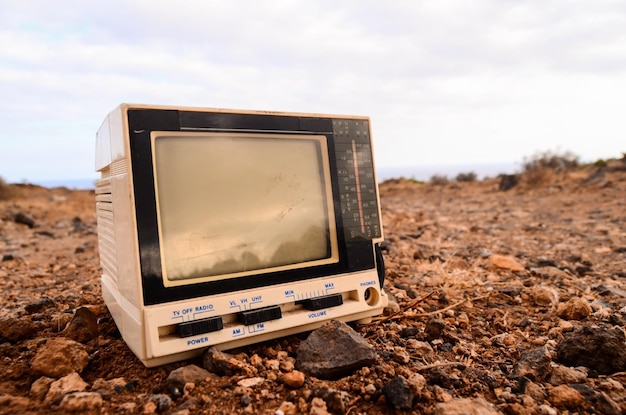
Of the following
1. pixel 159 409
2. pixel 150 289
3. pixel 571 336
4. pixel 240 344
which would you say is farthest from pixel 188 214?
pixel 571 336

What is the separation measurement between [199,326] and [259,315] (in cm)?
21

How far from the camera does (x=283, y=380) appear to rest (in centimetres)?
155

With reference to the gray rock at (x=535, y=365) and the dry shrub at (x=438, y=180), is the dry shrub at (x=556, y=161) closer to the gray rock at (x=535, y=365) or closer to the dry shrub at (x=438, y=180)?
the dry shrub at (x=438, y=180)

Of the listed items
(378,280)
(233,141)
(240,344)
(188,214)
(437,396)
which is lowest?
(437,396)

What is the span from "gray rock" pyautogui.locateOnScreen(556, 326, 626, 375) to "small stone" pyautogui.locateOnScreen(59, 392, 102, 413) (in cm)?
156

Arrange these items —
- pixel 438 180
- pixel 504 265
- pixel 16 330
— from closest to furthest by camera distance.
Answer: pixel 16 330 < pixel 504 265 < pixel 438 180

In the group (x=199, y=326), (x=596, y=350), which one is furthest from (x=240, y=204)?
(x=596, y=350)

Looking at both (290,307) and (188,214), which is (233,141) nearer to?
(188,214)

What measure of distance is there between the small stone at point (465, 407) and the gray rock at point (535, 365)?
29 centimetres

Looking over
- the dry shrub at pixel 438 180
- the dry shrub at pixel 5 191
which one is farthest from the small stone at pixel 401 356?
the dry shrub at pixel 5 191

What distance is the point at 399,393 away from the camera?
145cm

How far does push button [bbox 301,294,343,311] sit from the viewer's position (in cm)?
184

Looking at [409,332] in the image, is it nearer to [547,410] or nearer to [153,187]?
[547,410]

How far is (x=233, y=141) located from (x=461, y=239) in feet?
11.4
